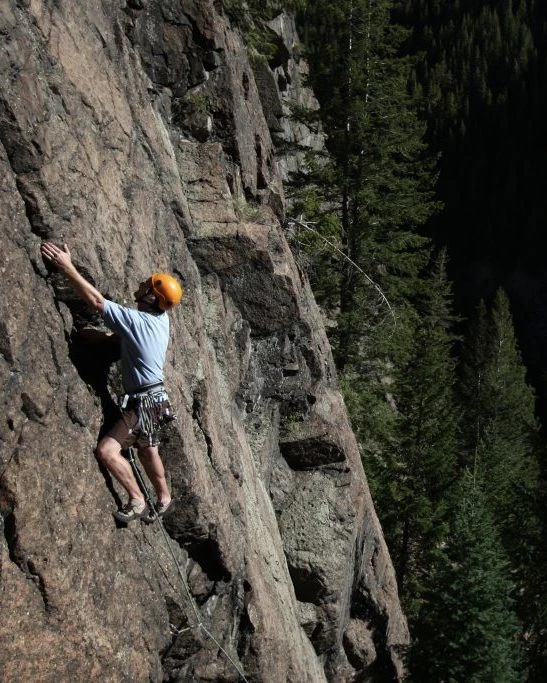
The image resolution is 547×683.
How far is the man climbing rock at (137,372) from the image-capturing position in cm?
539

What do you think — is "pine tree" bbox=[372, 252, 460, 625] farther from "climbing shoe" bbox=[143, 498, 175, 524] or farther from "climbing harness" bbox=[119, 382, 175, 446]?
"climbing harness" bbox=[119, 382, 175, 446]

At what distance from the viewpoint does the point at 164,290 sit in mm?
5668

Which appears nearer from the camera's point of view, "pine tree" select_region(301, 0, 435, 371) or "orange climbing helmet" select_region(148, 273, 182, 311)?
"orange climbing helmet" select_region(148, 273, 182, 311)

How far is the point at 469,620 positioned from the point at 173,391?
31.0 ft

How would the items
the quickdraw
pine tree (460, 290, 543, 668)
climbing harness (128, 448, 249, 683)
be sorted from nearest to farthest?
1. the quickdraw
2. climbing harness (128, 448, 249, 683)
3. pine tree (460, 290, 543, 668)

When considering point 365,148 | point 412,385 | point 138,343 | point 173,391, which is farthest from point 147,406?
point 412,385

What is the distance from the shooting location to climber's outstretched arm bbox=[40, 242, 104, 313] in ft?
17.3

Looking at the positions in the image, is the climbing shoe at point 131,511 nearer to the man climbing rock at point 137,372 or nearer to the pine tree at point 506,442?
the man climbing rock at point 137,372

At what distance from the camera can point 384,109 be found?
18.9 meters

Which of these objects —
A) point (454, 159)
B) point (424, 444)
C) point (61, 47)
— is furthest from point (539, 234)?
point (61, 47)

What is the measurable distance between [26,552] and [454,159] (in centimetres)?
8298

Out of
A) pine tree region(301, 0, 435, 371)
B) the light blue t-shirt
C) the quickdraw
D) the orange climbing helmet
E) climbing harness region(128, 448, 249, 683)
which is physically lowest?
climbing harness region(128, 448, 249, 683)

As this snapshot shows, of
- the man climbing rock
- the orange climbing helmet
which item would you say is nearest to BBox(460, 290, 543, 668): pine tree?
the man climbing rock

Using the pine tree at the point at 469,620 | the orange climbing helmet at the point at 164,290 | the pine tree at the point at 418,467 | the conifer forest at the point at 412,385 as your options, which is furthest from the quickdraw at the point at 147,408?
the pine tree at the point at 418,467
